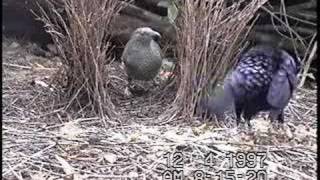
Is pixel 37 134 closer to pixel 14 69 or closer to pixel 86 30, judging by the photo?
pixel 86 30

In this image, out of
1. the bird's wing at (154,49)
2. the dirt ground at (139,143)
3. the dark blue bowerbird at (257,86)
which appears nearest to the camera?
the dirt ground at (139,143)

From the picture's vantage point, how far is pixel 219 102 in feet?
6.69

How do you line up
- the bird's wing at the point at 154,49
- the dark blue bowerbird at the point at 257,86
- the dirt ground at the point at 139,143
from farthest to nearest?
the bird's wing at the point at 154,49
the dark blue bowerbird at the point at 257,86
the dirt ground at the point at 139,143

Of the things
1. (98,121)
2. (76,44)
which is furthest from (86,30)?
(98,121)

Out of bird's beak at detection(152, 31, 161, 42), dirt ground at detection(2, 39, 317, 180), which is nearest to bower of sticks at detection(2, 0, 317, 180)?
dirt ground at detection(2, 39, 317, 180)

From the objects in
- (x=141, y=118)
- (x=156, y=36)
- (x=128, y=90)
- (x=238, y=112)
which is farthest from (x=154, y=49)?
(x=238, y=112)

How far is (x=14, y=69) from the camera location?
9.32 feet

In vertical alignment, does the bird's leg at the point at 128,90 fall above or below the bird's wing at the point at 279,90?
below

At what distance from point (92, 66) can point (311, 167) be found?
33.0 inches

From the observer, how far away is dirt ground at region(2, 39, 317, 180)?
1635mm

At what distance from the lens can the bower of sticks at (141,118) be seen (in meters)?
1.66

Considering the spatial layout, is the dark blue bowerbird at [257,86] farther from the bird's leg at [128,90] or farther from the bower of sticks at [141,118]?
the bird's leg at [128,90]

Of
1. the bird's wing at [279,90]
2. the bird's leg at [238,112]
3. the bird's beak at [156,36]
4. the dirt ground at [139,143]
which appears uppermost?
the bird's beak at [156,36]

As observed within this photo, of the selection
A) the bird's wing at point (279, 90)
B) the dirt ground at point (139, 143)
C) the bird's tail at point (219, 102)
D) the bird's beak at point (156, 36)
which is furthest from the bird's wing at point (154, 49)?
the bird's wing at point (279, 90)
